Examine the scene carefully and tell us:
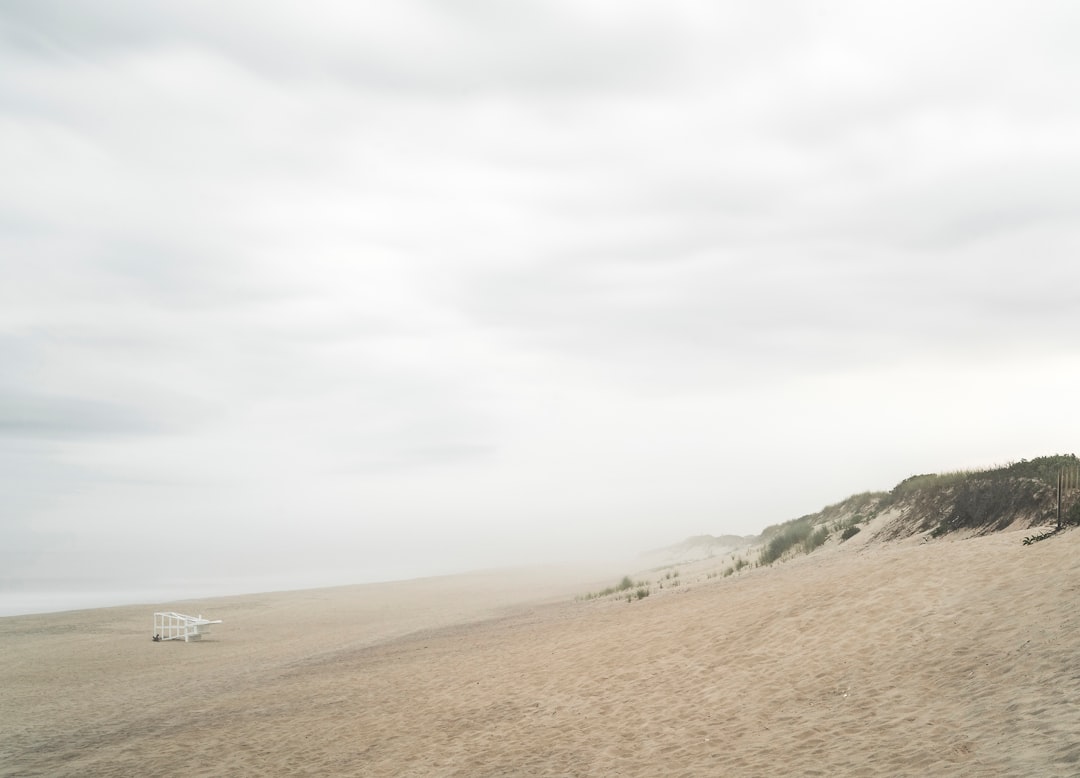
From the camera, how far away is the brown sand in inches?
381

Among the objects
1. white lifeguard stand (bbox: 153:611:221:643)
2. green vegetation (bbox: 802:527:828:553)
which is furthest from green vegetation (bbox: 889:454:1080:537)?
white lifeguard stand (bbox: 153:611:221:643)

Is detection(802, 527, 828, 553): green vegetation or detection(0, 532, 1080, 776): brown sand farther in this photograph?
detection(802, 527, 828, 553): green vegetation

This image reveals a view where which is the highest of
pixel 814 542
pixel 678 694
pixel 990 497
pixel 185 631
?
pixel 990 497

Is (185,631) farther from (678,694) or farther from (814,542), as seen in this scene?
(814,542)

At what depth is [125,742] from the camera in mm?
15281

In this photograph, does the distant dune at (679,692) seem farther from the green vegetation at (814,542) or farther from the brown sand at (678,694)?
the green vegetation at (814,542)

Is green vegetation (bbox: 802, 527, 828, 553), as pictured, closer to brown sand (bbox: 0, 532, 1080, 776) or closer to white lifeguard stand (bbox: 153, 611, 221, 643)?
brown sand (bbox: 0, 532, 1080, 776)

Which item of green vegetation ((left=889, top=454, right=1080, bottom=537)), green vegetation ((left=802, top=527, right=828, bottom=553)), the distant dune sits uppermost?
green vegetation ((left=889, top=454, right=1080, bottom=537))

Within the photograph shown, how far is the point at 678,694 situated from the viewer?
45.3 feet

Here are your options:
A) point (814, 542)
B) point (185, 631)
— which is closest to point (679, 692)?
point (814, 542)

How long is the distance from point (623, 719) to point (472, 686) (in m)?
4.97

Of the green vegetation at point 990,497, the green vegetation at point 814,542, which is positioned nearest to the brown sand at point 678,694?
the green vegetation at point 990,497

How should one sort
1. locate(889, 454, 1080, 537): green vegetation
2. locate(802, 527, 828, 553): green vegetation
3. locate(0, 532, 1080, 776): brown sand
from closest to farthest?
1. locate(0, 532, 1080, 776): brown sand
2. locate(889, 454, 1080, 537): green vegetation
3. locate(802, 527, 828, 553): green vegetation

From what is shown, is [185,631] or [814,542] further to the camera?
[185,631]
